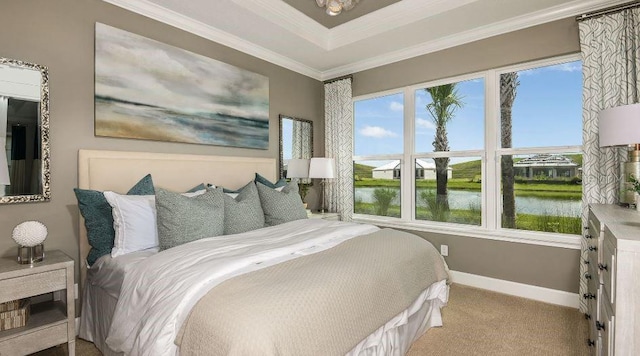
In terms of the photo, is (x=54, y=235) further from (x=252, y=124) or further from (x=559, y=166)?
(x=559, y=166)

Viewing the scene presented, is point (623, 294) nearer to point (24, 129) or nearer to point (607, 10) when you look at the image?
point (607, 10)

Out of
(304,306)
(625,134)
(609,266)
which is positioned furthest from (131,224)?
(625,134)

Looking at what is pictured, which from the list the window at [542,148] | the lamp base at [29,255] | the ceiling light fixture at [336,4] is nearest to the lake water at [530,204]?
the window at [542,148]

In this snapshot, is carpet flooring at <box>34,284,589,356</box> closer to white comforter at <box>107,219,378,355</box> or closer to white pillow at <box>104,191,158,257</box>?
white pillow at <box>104,191,158,257</box>

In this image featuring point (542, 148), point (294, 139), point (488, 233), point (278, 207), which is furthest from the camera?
point (294, 139)

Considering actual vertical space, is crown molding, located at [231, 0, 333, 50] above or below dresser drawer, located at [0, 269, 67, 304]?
above

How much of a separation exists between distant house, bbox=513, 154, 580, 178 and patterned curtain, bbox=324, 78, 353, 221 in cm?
195

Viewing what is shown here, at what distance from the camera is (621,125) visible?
77.8 inches

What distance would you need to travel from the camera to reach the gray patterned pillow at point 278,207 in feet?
9.53

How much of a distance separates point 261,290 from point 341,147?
315cm

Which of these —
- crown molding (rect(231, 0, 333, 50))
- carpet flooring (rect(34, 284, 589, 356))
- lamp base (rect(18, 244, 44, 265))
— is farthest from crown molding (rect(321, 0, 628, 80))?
lamp base (rect(18, 244, 44, 265))

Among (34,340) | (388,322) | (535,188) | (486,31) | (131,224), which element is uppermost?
(486,31)

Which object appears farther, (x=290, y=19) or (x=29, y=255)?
(x=290, y=19)

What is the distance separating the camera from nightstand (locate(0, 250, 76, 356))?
5.68 ft
